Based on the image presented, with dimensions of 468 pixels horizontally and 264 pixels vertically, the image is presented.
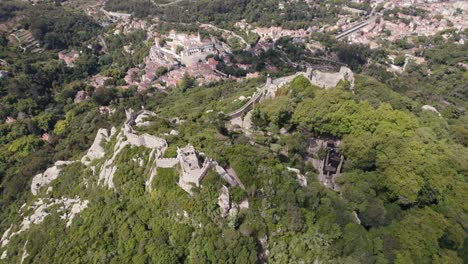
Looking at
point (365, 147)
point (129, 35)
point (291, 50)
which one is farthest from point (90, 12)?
point (365, 147)

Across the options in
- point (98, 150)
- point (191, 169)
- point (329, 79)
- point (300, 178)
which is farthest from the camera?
point (329, 79)

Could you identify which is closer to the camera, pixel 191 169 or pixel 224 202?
pixel 224 202

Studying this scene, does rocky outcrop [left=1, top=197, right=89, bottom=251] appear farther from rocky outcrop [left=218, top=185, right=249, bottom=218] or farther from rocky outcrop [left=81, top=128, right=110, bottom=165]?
rocky outcrop [left=218, top=185, right=249, bottom=218]

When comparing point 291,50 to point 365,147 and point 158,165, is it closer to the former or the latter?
point 365,147

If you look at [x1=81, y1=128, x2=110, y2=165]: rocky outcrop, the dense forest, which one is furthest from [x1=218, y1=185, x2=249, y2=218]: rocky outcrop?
[x1=81, y1=128, x2=110, y2=165]: rocky outcrop

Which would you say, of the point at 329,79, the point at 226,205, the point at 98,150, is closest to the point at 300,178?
the point at 226,205

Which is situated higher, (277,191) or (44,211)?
(277,191)

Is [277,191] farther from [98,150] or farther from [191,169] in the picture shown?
[98,150]

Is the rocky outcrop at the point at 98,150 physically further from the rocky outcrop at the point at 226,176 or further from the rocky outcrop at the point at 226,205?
the rocky outcrop at the point at 226,205

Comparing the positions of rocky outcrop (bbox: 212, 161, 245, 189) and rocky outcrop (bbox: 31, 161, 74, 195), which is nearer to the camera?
rocky outcrop (bbox: 212, 161, 245, 189)

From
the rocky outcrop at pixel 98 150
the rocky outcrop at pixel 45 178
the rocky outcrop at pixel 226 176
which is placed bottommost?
the rocky outcrop at pixel 45 178

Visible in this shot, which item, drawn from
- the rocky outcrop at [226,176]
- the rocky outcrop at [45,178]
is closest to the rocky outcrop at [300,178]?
the rocky outcrop at [226,176]
